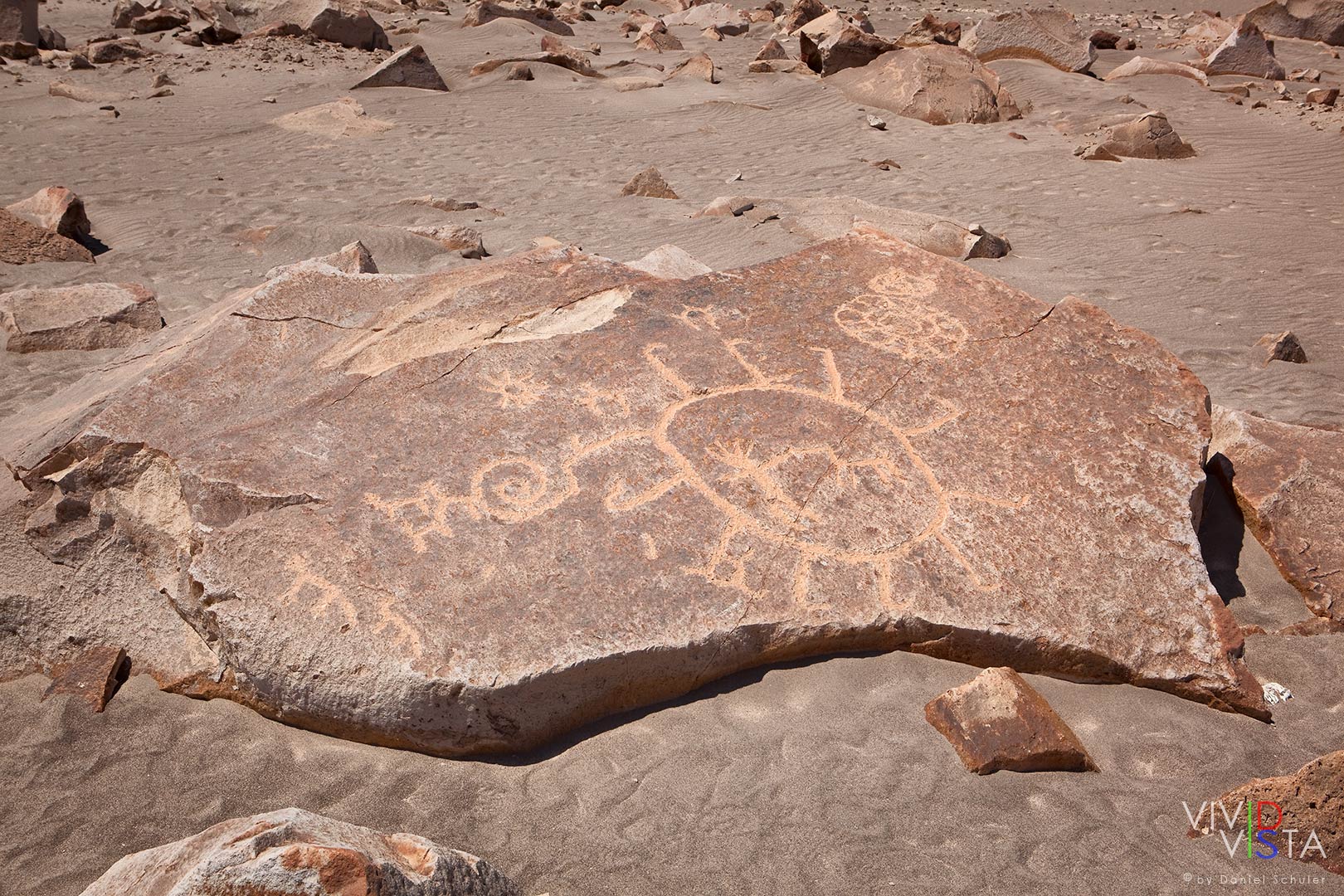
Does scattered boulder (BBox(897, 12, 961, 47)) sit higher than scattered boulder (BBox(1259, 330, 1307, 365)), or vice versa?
scattered boulder (BBox(897, 12, 961, 47))

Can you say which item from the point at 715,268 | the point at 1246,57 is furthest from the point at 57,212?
the point at 1246,57

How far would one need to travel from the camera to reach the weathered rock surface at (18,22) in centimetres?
1011

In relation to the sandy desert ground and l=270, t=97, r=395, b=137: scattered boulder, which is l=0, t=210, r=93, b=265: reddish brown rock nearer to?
the sandy desert ground

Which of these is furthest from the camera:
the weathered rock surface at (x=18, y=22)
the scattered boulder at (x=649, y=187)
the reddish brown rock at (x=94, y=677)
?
the weathered rock surface at (x=18, y=22)

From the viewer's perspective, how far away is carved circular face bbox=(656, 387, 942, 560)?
2330 millimetres

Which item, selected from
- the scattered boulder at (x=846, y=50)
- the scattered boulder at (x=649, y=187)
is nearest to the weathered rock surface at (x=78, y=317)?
the scattered boulder at (x=649, y=187)

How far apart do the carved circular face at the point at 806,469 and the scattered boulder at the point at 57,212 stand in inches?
180

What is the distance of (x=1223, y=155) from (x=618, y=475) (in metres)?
7.03

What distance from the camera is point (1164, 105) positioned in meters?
8.82

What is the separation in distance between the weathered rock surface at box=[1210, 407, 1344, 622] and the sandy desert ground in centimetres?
9

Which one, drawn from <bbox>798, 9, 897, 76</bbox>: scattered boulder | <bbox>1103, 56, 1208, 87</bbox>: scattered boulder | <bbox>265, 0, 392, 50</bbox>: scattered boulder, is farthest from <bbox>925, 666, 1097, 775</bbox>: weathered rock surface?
<bbox>265, 0, 392, 50</bbox>: scattered boulder

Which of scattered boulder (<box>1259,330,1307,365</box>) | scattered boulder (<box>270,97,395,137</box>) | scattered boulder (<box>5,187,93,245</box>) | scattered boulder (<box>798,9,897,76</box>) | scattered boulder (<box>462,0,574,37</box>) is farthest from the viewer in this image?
scattered boulder (<box>462,0,574,37</box>)

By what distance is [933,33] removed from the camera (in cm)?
1139

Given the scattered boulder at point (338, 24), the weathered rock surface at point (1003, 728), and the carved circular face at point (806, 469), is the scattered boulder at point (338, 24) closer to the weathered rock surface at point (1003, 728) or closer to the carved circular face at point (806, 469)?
the carved circular face at point (806, 469)
